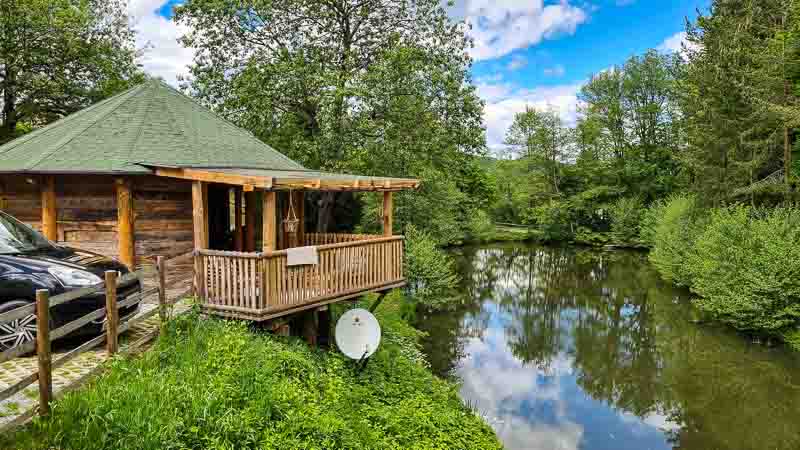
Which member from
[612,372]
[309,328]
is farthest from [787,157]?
[309,328]

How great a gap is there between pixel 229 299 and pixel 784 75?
20051mm

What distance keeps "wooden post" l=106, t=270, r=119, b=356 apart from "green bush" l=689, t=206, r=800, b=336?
17356 millimetres

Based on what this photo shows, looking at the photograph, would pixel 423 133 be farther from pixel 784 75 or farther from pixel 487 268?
pixel 487 268

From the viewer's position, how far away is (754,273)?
1548 centimetres

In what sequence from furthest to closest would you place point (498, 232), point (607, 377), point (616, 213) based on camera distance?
point (498, 232), point (616, 213), point (607, 377)

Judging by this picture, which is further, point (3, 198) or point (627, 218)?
point (627, 218)

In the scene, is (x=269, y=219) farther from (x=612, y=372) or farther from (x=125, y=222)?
(x=612, y=372)

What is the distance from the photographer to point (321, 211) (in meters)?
20.0

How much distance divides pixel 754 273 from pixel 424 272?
10.8 metres

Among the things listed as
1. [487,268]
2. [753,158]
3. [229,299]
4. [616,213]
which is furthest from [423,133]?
[616,213]

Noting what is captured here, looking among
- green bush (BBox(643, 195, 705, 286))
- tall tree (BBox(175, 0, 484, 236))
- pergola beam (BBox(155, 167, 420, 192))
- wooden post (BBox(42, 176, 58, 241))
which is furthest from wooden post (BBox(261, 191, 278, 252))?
green bush (BBox(643, 195, 705, 286))

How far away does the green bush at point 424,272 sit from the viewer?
18.0 metres

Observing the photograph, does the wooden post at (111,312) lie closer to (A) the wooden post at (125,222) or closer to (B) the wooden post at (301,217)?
(A) the wooden post at (125,222)

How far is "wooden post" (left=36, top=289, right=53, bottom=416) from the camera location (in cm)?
490
